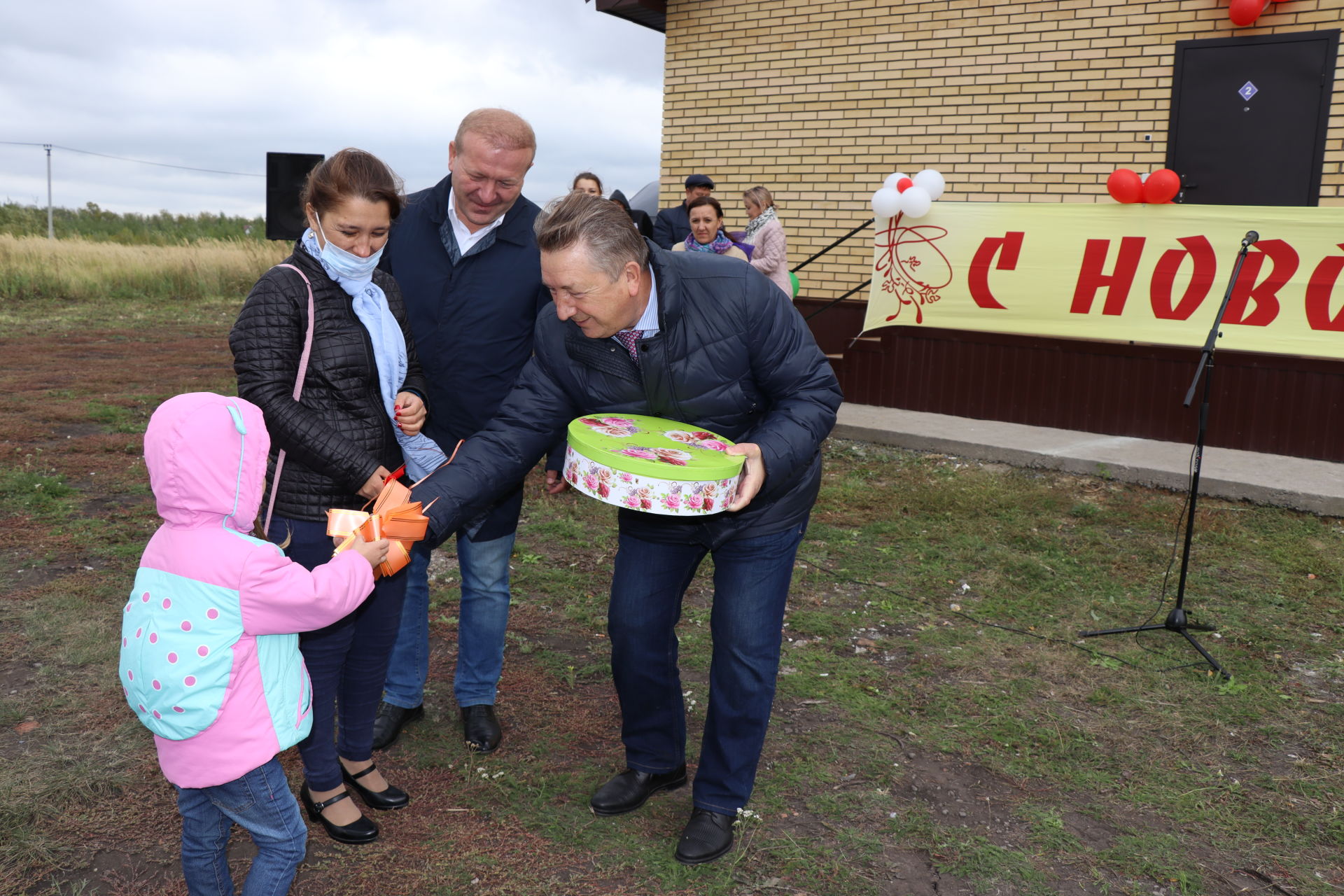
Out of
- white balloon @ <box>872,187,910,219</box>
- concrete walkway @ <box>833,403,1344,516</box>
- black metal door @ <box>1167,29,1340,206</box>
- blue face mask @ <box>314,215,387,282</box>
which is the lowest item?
concrete walkway @ <box>833,403,1344,516</box>

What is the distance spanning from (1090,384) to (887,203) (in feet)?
8.36

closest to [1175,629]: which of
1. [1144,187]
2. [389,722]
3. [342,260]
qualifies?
[389,722]

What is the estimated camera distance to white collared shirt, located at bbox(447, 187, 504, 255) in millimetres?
3525

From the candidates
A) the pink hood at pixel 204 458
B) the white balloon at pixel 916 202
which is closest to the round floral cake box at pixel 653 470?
the pink hood at pixel 204 458

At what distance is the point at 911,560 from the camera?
20.2ft

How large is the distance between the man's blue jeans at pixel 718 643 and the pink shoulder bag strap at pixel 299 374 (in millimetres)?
1048

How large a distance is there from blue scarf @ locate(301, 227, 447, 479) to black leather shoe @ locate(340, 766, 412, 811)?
1.02 metres

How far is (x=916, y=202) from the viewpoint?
919 centimetres

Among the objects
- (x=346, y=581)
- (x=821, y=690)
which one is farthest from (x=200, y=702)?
(x=821, y=690)

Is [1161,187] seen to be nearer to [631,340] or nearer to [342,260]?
[631,340]

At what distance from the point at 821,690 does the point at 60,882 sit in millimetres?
2799

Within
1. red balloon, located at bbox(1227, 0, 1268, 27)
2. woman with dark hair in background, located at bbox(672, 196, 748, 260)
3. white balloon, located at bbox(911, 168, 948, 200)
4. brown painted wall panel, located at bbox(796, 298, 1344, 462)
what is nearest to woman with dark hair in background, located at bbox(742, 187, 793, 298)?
woman with dark hair in background, located at bbox(672, 196, 748, 260)

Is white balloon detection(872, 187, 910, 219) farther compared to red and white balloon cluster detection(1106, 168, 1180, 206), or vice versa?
white balloon detection(872, 187, 910, 219)

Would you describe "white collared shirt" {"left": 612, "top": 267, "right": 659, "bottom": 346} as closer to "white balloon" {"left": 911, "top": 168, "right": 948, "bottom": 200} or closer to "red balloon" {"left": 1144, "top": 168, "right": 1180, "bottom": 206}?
"red balloon" {"left": 1144, "top": 168, "right": 1180, "bottom": 206}
